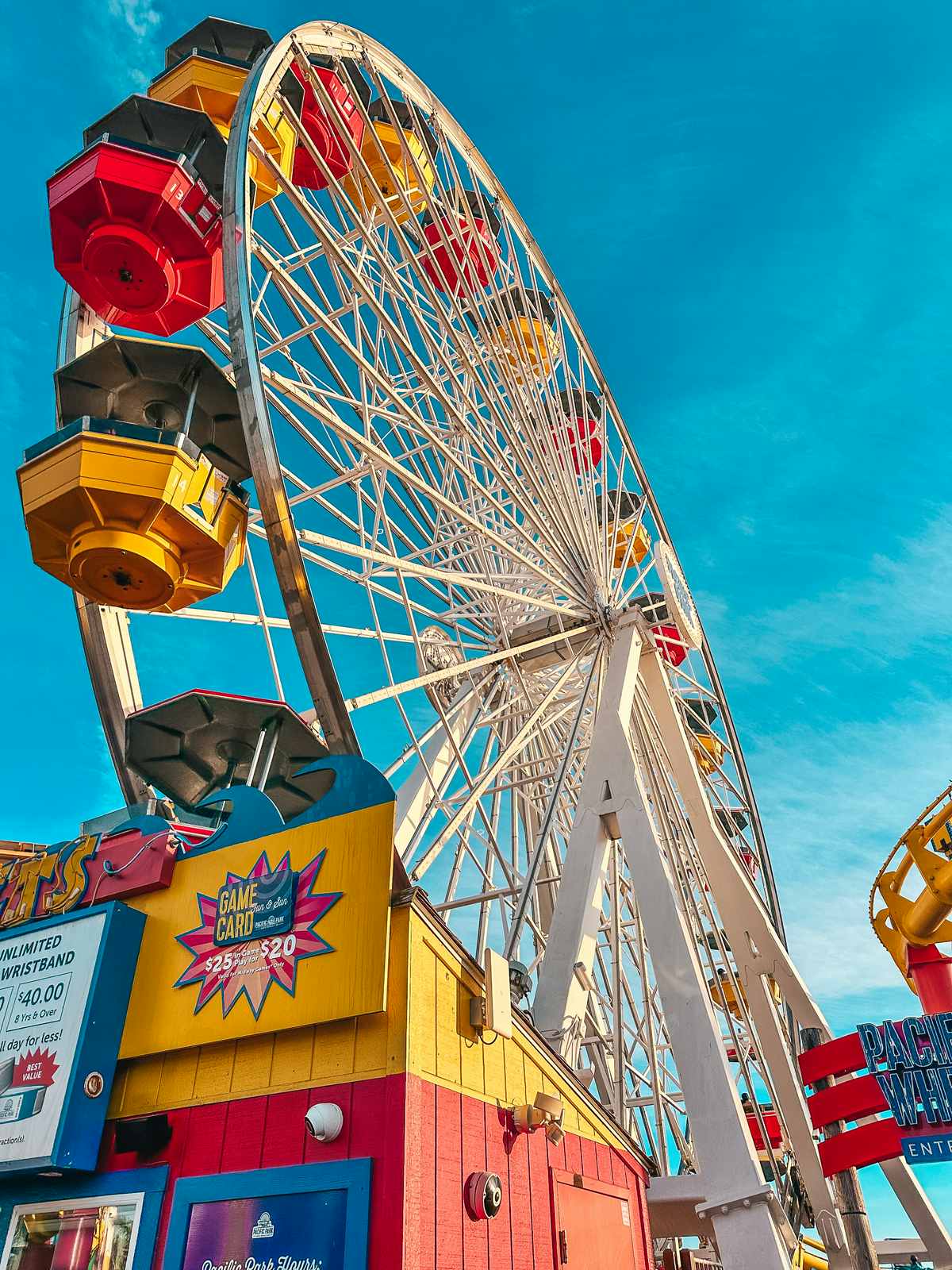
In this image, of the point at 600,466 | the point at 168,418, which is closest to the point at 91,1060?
the point at 168,418

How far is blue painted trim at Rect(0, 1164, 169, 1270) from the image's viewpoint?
4801 mm

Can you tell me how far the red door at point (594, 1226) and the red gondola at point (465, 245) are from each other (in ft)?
29.1

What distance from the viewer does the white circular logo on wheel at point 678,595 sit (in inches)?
559

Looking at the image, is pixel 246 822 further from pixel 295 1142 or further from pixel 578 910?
pixel 578 910

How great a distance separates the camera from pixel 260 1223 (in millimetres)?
4473

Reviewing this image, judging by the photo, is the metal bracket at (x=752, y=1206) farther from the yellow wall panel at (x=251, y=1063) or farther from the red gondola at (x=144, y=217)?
the red gondola at (x=144, y=217)

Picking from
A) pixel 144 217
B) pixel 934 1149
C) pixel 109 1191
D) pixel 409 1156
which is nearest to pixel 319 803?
pixel 409 1156

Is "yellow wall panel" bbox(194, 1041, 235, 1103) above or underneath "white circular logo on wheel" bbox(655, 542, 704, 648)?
underneath

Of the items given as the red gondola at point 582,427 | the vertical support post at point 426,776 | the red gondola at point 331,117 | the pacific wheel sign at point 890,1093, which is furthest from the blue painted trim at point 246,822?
the red gondola at point 582,427

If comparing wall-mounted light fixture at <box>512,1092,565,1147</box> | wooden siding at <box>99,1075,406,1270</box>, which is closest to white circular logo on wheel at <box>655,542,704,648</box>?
wall-mounted light fixture at <box>512,1092,565,1147</box>

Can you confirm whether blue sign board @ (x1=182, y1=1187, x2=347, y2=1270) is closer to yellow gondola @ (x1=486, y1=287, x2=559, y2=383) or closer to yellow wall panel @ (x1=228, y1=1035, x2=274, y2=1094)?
yellow wall panel @ (x1=228, y1=1035, x2=274, y2=1094)

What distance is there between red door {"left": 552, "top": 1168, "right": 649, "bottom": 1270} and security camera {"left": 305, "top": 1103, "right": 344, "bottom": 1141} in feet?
5.84

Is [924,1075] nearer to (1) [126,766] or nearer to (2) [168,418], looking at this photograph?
(1) [126,766]

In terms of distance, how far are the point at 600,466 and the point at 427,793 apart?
21.5 ft
